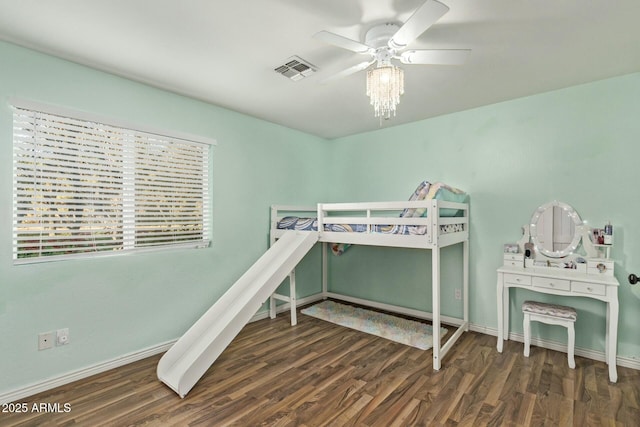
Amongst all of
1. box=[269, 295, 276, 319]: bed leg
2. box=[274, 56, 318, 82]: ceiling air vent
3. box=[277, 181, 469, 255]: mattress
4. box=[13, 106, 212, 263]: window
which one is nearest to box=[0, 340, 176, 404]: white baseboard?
box=[13, 106, 212, 263]: window

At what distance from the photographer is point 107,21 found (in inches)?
71.5

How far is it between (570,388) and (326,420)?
178 centimetres

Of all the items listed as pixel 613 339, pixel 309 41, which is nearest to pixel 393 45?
pixel 309 41

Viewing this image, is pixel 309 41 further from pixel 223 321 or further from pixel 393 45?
pixel 223 321

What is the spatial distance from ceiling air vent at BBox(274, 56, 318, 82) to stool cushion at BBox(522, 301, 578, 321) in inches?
106

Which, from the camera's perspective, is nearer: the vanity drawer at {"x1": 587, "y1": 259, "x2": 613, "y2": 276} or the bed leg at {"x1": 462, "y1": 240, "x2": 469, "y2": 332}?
the vanity drawer at {"x1": 587, "y1": 259, "x2": 613, "y2": 276}

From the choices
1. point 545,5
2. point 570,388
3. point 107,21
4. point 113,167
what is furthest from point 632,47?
point 113,167

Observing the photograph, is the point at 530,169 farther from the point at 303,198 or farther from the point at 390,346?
the point at 303,198

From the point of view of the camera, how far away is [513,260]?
3.01 m

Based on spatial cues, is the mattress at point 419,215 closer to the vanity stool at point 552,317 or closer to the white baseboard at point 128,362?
the vanity stool at point 552,317

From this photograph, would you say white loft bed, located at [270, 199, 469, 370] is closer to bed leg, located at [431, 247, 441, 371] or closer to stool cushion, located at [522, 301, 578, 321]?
bed leg, located at [431, 247, 441, 371]

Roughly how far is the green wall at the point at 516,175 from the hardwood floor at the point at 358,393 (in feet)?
2.08

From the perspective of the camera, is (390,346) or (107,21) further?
(390,346)

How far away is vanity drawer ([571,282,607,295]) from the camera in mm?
2398
